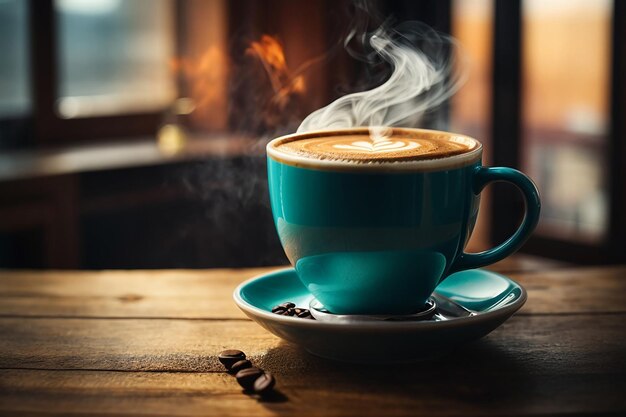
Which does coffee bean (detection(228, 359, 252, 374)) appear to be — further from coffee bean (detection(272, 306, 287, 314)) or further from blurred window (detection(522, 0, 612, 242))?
blurred window (detection(522, 0, 612, 242))

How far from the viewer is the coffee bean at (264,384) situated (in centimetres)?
68

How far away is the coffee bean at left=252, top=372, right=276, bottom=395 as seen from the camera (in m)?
0.68

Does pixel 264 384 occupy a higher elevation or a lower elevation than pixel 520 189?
lower

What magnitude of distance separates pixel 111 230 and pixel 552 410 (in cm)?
260

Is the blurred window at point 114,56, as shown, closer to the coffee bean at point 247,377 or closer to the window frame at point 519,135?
the window frame at point 519,135

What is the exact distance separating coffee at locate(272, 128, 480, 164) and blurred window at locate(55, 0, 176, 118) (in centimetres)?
254

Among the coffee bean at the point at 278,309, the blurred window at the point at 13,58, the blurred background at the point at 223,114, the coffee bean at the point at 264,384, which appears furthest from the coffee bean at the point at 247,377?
the blurred window at the point at 13,58

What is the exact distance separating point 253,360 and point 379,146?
0.24 metres

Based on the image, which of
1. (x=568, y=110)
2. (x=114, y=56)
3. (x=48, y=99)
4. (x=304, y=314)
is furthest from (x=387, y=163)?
(x=114, y=56)

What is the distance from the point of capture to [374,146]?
0.84 m

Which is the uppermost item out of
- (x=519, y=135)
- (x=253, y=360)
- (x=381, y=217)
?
(x=381, y=217)

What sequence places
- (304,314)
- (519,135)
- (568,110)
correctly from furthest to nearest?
(519,135)
(568,110)
(304,314)

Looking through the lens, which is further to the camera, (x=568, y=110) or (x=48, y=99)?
(x=48, y=99)

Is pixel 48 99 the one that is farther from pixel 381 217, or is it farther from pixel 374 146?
pixel 381 217
